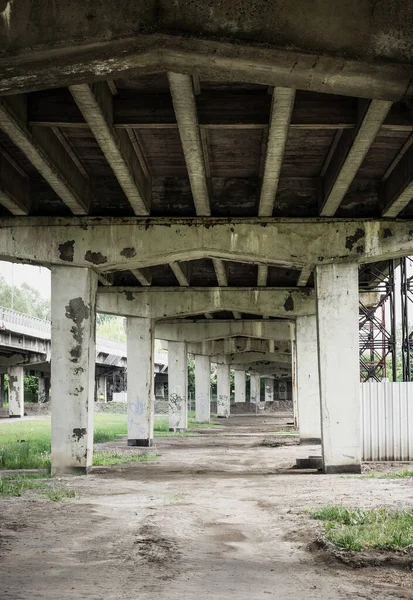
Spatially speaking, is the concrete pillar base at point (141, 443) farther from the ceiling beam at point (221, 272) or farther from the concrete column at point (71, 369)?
the concrete column at point (71, 369)

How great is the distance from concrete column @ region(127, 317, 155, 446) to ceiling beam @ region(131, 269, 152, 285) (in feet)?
6.93

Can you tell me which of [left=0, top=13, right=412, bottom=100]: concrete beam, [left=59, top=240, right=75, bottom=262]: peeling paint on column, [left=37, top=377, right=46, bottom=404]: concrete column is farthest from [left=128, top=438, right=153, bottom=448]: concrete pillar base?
[left=37, top=377, right=46, bottom=404]: concrete column

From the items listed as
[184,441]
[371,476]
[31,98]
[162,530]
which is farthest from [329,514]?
[184,441]

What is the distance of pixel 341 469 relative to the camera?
1616 centimetres

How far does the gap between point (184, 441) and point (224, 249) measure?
50.2 feet

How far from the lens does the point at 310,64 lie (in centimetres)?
623

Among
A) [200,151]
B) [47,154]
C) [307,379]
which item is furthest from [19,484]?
[307,379]

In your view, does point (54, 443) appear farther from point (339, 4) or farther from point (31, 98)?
point (339, 4)

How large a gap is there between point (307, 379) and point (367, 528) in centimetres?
1872

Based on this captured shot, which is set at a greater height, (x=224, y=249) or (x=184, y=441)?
(x=224, y=249)

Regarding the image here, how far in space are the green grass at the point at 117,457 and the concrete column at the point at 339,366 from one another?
5651 millimetres

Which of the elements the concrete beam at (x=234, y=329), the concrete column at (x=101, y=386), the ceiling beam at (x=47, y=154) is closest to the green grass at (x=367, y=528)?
the ceiling beam at (x=47, y=154)

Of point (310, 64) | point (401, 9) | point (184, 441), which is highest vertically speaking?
point (401, 9)

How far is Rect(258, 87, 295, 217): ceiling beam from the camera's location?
9.94 meters
